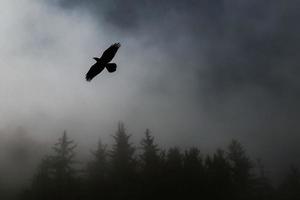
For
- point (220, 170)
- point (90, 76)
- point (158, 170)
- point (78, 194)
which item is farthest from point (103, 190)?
point (90, 76)

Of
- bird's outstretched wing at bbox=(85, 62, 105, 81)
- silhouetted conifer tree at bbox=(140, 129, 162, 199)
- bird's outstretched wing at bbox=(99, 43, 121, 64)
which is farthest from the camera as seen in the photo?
silhouetted conifer tree at bbox=(140, 129, 162, 199)

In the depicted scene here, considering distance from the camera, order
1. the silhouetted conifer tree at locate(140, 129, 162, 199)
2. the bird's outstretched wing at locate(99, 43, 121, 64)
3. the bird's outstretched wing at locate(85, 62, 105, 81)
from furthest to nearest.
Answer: the silhouetted conifer tree at locate(140, 129, 162, 199) → the bird's outstretched wing at locate(85, 62, 105, 81) → the bird's outstretched wing at locate(99, 43, 121, 64)

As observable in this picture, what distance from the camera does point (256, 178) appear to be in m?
48.1

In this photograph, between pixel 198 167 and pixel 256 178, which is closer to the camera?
pixel 198 167

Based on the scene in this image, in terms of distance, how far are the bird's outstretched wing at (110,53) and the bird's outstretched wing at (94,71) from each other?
0.26 m

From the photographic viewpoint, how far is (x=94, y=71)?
1172 cm

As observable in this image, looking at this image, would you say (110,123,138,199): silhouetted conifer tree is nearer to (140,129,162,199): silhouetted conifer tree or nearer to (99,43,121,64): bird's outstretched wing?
(140,129,162,199): silhouetted conifer tree

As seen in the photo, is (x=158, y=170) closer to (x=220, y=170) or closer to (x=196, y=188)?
(x=196, y=188)

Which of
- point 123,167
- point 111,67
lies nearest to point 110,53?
point 111,67

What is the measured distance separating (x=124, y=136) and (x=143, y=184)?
12.6 meters

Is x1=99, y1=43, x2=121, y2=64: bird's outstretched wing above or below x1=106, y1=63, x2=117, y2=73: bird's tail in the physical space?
above

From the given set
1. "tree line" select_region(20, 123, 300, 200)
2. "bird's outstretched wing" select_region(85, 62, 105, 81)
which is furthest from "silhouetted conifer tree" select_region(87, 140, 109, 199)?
"bird's outstretched wing" select_region(85, 62, 105, 81)

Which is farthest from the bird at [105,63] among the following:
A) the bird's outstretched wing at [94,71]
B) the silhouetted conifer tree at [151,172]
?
the silhouetted conifer tree at [151,172]

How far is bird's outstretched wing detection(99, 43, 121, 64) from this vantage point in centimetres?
1118
